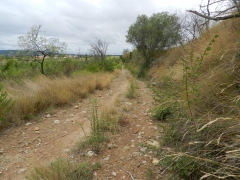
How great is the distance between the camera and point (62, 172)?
1.59 meters

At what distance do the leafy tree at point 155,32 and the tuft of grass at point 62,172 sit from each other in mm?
11980

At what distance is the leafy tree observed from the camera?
39.4ft

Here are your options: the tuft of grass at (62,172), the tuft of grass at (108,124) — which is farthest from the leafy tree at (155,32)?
the tuft of grass at (62,172)

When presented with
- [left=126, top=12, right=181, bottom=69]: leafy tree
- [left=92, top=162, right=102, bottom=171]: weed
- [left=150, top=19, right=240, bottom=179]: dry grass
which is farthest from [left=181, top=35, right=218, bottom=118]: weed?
[left=126, top=12, right=181, bottom=69]: leafy tree

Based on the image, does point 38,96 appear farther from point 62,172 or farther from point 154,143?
point 154,143

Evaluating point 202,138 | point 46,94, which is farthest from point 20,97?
point 202,138

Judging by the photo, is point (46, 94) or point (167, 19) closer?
point (46, 94)

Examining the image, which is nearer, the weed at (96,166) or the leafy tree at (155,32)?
the weed at (96,166)

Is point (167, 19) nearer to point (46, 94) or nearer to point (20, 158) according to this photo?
point (46, 94)

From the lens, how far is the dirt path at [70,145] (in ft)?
6.09

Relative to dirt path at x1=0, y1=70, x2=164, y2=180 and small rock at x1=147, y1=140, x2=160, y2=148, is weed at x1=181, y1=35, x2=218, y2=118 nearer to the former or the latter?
small rock at x1=147, y1=140, x2=160, y2=148

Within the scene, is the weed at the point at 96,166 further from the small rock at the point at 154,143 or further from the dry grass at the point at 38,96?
the dry grass at the point at 38,96

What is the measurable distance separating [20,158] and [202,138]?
2.57 metres

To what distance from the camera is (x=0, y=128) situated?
2.97m
